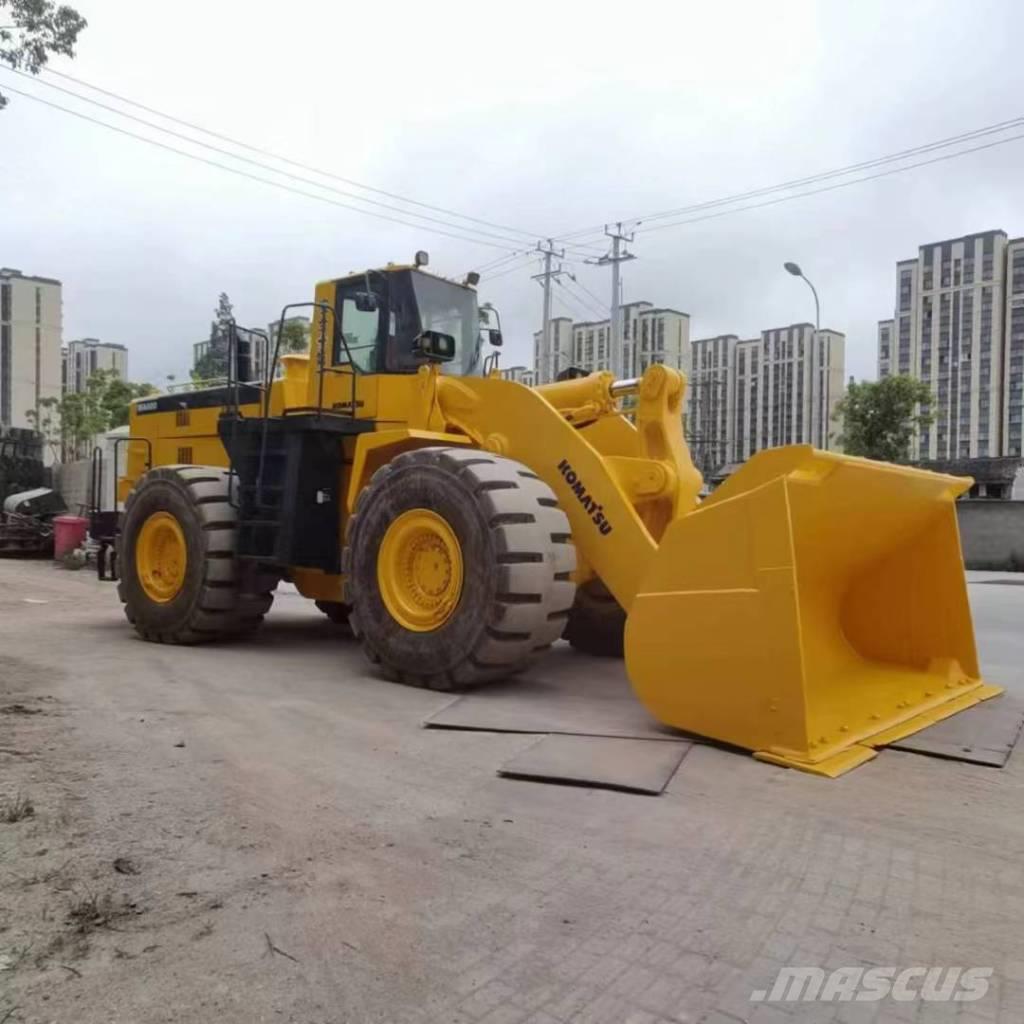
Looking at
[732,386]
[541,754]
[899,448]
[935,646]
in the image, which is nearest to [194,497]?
[541,754]

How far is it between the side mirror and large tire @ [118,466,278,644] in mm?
2301

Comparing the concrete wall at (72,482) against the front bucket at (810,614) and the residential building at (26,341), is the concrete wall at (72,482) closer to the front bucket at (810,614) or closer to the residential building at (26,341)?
the front bucket at (810,614)

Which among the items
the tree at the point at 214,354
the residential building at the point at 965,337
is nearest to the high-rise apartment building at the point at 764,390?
the residential building at the point at 965,337

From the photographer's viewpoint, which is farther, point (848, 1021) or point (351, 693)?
point (351, 693)

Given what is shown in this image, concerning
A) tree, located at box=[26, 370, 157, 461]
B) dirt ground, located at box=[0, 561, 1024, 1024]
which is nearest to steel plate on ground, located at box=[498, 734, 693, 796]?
dirt ground, located at box=[0, 561, 1024, 1024]

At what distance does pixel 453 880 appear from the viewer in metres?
3.06

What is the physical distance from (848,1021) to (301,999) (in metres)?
1.37

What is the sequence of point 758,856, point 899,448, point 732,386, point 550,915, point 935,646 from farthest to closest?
point 732,386, point 899,448, point 935,646, point 758,856, point 550,915

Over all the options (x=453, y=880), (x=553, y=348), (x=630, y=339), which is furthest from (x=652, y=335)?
(x=453, y=880)

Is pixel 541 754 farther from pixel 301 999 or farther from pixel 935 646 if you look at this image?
pixel 935 646

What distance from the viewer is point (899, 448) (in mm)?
26828

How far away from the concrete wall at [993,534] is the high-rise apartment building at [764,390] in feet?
35.7

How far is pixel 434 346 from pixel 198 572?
282 cm

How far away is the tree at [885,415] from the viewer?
26.2m
